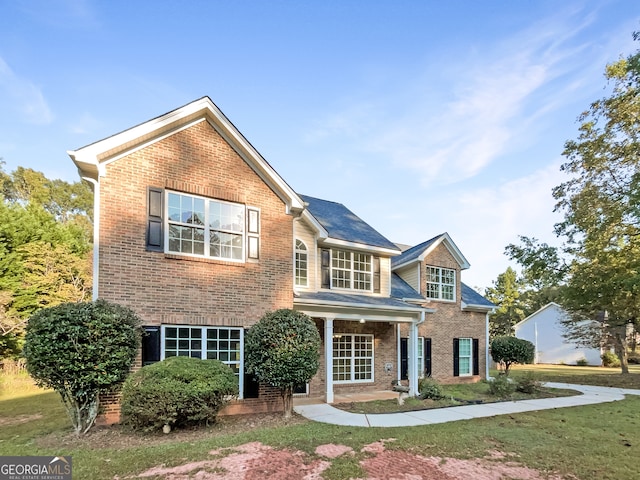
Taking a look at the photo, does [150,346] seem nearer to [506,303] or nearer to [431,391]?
[431,391]

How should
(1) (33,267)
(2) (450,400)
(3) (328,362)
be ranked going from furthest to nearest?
(1) (33,267), (2) (450,400), (3) (328,362)

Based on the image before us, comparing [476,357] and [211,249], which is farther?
[476,357]

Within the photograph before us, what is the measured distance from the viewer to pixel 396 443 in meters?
7.06

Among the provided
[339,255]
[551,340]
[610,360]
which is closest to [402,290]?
[339,255]

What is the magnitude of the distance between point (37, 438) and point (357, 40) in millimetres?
13321

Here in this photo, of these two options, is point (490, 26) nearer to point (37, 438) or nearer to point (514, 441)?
point (514, 441)

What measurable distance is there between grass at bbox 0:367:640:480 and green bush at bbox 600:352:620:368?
2845 cm

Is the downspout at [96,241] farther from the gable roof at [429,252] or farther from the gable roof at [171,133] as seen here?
the gable roof at [429,252]

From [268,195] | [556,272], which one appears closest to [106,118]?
[268,195]

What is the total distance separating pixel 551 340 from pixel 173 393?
130ft

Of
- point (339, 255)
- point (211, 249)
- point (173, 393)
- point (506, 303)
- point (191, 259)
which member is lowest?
point (506, 303)

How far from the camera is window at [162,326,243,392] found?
370 inches

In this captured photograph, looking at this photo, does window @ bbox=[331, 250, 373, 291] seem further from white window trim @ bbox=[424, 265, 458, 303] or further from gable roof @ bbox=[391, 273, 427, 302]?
white window trim @ bbox=[424, 265, 458, 303]

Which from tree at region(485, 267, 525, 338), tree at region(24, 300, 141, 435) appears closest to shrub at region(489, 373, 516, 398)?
tree at region(24, 300, 141, 435)
